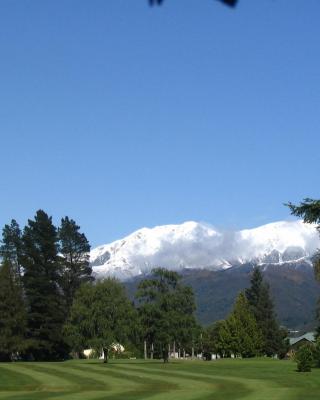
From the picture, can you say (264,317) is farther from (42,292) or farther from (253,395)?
(253,395)

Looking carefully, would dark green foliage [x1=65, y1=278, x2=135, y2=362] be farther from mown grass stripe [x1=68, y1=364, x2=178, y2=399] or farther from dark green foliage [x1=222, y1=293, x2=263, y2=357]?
dark green foliage [x1=222, y1=293, x2=263, y2=357]

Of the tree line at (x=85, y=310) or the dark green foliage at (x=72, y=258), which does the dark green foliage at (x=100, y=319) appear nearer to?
the tree line at (x=85, y=310)

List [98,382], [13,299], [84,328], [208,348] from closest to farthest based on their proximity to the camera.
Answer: [98,382], [84,328], [13,299], [208,348]

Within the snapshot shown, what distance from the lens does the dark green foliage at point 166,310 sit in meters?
71.3

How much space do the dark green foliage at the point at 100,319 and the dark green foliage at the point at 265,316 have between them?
41153 millimetres

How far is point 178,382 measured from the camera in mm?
40406

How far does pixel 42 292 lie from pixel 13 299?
5.05 meters

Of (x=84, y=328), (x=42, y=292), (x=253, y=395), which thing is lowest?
(x=253, y=395)

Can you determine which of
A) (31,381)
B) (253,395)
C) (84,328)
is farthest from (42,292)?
(253,395)

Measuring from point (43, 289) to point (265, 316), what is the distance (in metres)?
39.8

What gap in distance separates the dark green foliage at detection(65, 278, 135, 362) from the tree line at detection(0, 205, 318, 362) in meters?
0.10

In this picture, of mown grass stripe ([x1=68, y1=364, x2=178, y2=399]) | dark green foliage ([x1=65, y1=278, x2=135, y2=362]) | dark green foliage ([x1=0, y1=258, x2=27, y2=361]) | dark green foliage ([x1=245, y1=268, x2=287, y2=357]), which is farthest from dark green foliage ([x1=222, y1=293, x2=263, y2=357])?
mown grass stripe ([x1=68, y1=364, x2=178, y2=399])

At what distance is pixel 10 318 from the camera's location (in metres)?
81.5

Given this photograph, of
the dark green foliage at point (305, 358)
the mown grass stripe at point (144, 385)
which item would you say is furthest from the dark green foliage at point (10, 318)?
the dark green foliage at point (305, 358)
